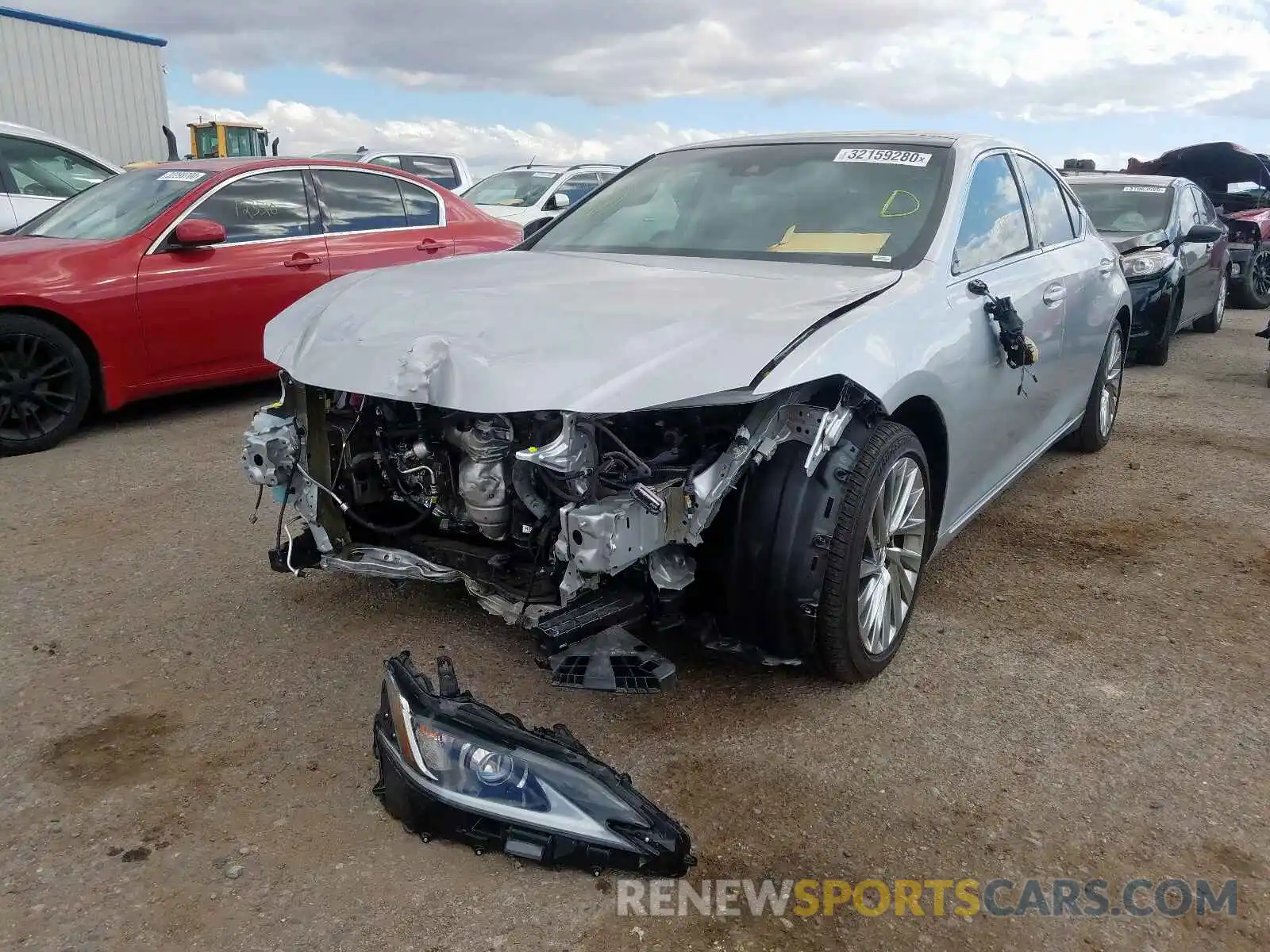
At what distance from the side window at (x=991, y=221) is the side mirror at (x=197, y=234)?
413 centimetres

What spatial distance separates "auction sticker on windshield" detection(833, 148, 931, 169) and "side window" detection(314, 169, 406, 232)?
396cm

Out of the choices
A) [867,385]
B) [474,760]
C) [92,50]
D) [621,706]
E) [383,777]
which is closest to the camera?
[474,760]

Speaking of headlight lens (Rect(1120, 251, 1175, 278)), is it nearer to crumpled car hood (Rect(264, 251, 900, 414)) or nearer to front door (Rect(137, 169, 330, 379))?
crumpled car hood (Rect(264, 251, 900, 414))

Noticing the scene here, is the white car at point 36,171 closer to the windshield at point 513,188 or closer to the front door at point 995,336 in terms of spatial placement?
the windshield at point 513,188

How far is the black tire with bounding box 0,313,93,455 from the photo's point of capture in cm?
515

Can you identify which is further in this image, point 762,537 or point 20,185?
point 20,185

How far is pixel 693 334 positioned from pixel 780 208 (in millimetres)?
1252

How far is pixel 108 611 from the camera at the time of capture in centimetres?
340

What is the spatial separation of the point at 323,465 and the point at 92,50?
50.6 ft

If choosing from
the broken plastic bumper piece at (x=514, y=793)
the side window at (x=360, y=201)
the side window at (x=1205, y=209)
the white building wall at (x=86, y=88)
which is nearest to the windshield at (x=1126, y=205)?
the side window at (x=1205, y=209)

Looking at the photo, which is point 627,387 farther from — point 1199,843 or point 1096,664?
point 1096,664

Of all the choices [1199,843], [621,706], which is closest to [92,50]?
[621,706]

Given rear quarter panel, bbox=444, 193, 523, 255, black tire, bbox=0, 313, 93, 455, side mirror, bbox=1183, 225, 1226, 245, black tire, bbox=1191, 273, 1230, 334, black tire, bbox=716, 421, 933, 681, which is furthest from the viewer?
black tire, bbox=1191, 273, 1230, 334

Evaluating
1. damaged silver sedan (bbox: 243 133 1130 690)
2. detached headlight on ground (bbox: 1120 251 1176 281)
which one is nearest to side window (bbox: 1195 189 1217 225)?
detached headlight on ground (bbox: 1120 251 1176 281)
